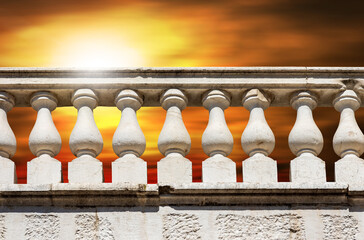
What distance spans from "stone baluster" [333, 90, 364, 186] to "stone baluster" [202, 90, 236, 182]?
763 millimetres

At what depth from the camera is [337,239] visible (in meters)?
5.40

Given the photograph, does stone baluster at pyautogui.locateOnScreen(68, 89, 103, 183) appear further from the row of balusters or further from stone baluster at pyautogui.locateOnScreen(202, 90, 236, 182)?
stone baluster at pyautogui.locateOnScreen(202, 90, 236, 182)

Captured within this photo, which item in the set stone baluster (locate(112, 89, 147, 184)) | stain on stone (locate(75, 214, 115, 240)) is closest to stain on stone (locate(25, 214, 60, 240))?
stain on stone (locate(75, 214, 115, 240))

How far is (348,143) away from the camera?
5.72m

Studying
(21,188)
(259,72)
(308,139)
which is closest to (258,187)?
(308,139)

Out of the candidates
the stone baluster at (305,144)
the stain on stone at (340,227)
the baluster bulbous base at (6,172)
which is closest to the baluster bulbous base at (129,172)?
the baluster bulbous base at (6,172)

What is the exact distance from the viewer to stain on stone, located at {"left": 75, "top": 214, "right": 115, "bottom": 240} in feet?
17.6

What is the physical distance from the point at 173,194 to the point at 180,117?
0.67 meters

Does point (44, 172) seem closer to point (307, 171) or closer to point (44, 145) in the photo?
point (44, 145)

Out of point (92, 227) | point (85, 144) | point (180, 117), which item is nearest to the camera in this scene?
point (92, 227)

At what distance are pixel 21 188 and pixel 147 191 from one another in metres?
0.84

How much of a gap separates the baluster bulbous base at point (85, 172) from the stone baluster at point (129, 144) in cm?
11

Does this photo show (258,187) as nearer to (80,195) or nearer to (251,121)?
(251,121)

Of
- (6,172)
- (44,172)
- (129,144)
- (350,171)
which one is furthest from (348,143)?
(6,172)
